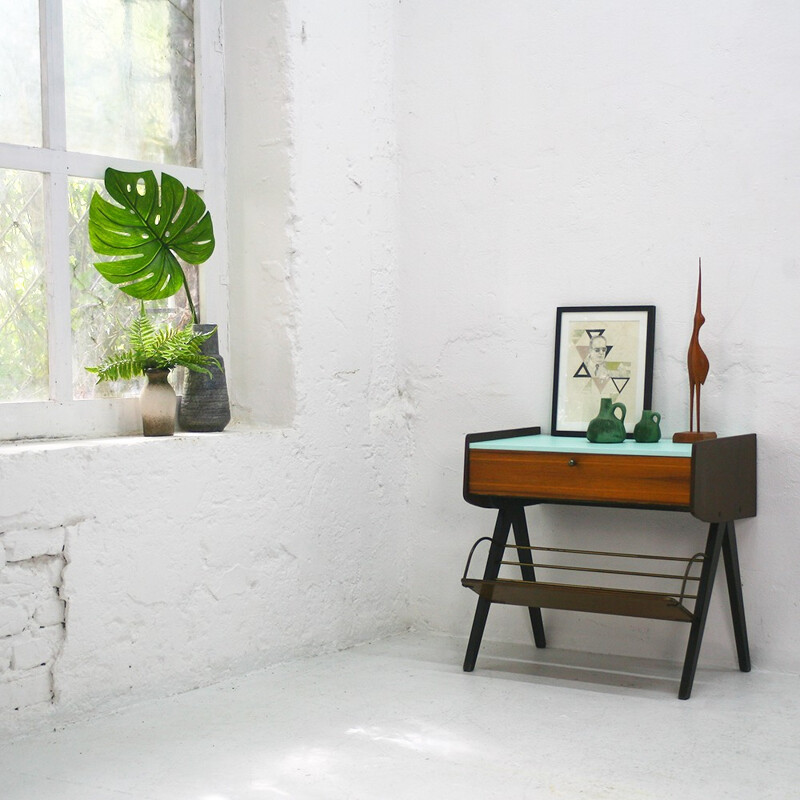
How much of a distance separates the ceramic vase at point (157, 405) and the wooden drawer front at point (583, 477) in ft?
3.07

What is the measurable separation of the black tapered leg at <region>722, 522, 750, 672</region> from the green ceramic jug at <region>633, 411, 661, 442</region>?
348 millimetres

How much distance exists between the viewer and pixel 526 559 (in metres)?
3.48

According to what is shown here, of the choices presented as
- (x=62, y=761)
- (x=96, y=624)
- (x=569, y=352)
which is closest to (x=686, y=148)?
(x=569, y=352)

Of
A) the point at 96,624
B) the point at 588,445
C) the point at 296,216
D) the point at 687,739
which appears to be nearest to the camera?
the point at 687,739

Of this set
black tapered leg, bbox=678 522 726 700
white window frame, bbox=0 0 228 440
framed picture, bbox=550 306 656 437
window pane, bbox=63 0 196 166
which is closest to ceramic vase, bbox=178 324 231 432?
white window frame, bbox=0 0 228 440

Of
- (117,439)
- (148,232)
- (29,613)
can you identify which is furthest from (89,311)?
(29,613)

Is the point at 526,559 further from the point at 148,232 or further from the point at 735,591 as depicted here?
the point at 148,232

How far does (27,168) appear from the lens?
3.01 metres

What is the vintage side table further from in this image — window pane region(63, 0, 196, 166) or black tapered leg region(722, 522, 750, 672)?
window pane region(63, 0, 196, 166)

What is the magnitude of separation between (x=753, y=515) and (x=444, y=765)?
133cm

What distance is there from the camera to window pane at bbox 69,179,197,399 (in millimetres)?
3156

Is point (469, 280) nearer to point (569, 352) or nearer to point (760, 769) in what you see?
point (569, 352)

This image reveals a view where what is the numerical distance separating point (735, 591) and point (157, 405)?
1.84 meters

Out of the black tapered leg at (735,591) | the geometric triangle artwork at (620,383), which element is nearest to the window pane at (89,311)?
the geometric triangle artwork at (620,383)
